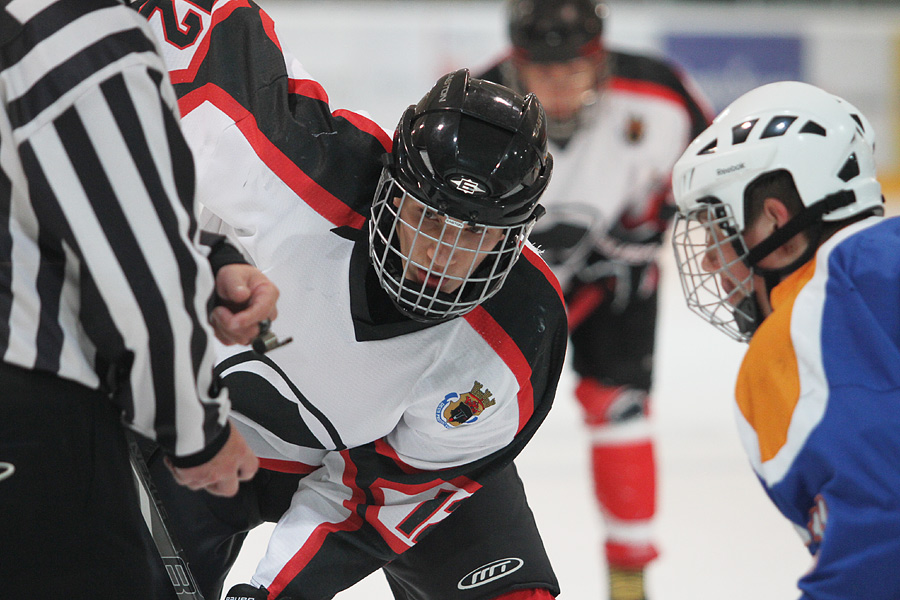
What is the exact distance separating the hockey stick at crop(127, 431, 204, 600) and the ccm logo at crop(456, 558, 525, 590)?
466 millimetres

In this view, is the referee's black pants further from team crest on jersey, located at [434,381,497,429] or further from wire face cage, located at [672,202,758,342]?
wire face cage, located at [672,202,758,342]

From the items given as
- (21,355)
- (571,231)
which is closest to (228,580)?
(571,231)

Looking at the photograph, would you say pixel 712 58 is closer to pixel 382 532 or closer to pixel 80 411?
pixel 382 532

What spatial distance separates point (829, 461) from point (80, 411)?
86cm

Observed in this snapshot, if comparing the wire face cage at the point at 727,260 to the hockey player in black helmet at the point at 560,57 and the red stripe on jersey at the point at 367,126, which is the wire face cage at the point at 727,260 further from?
the hockey player in black helmet at the point at 560,57

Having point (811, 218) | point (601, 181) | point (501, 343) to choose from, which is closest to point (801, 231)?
point (811, 218)

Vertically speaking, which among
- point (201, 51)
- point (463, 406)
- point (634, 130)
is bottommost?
point (634, 130)

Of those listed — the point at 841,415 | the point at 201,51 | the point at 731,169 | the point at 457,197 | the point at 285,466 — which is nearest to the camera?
the point at 841,415

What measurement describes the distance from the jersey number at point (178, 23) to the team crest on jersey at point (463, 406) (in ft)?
2.57

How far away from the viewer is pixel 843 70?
7848mm

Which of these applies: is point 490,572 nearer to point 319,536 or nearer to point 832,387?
point 319,536

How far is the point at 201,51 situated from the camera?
1.77 meters

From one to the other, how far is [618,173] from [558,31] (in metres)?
0.50

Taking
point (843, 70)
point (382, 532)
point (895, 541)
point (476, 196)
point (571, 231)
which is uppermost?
point (476, 196)
